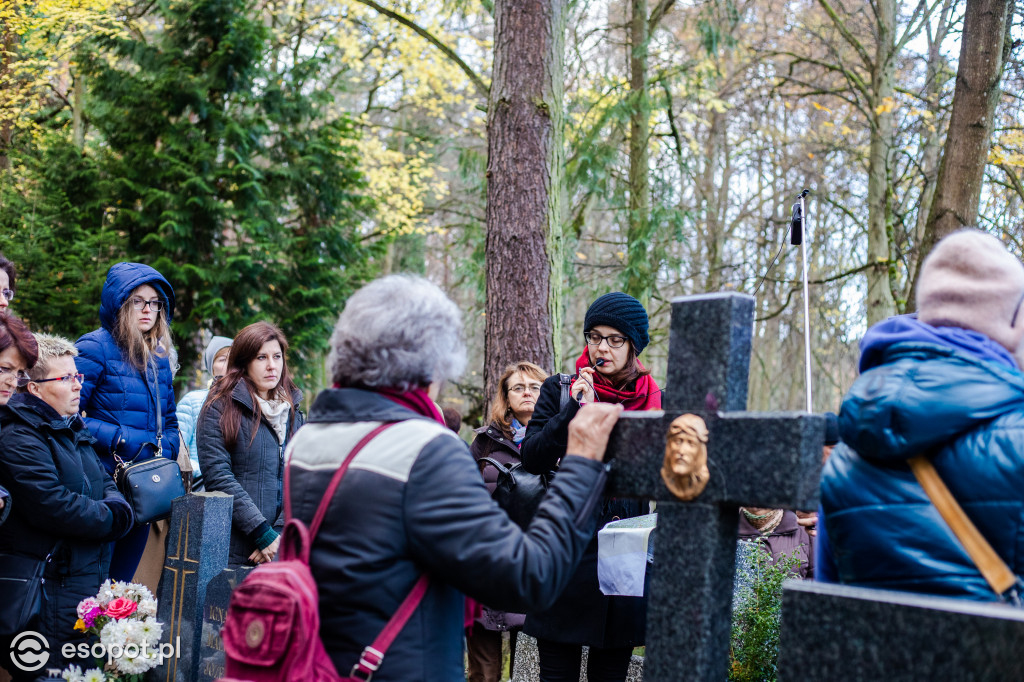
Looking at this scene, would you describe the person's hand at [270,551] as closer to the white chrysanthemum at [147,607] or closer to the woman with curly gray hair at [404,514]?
the white chrysanthemum at [147,607]

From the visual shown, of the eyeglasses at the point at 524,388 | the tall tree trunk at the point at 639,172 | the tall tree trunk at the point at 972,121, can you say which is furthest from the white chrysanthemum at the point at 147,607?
the tall tree trunk at the point at 639,172

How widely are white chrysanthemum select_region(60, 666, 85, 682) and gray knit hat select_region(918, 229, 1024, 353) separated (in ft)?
12.5

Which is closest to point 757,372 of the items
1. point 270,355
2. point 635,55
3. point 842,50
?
point 842,50

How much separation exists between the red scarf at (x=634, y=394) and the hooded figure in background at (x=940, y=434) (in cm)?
149

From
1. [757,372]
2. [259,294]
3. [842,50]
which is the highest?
[842,50]

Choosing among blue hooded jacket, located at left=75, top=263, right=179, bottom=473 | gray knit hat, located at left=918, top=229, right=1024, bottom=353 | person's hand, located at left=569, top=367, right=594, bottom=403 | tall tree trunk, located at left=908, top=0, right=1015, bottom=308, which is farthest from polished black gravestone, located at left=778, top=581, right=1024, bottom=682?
tall tree trunk, located at left=908, top=0, right=1015, bottom=308

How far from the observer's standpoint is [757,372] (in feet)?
69.3

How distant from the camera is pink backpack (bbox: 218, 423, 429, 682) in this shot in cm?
201

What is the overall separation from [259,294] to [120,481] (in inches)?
312

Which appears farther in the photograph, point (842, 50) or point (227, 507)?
point (842, 50)

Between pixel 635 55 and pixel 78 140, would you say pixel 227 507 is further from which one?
pixel 78 140

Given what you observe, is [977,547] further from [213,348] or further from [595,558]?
[213,348]

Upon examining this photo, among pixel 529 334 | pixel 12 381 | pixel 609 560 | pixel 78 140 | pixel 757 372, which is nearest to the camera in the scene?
pixel 609 560

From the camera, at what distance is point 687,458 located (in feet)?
7.59
